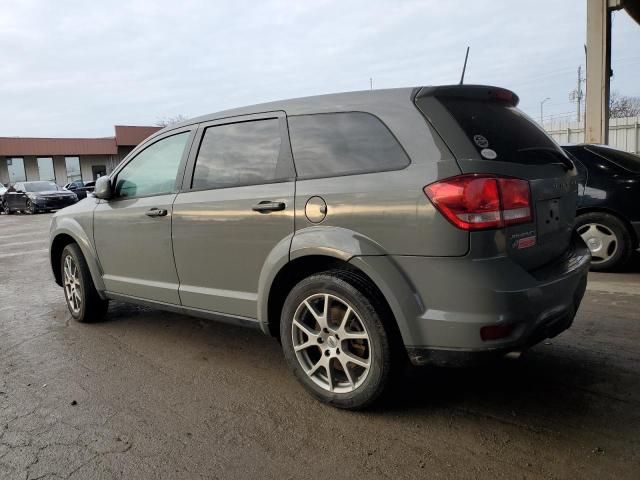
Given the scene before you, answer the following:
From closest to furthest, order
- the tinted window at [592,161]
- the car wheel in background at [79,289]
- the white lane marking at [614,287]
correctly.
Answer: the car wheel in background at [79,289] → the white lane marking at [614,287] → the tinted window at [592,161]

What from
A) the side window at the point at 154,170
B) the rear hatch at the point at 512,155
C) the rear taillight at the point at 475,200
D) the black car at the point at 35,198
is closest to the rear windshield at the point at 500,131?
the rear hatch at the point at 512,155

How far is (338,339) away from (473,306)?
2.75 ft

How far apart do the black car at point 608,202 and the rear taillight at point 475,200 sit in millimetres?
4241

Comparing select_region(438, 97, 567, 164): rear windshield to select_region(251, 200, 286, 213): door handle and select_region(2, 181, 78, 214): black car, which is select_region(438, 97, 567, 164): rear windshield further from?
select_region(2, 181, 78, 214): black car

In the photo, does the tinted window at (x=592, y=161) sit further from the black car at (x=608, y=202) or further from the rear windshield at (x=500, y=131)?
the rear windshield at (x=500, y=131)

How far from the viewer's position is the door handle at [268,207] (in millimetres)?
3289

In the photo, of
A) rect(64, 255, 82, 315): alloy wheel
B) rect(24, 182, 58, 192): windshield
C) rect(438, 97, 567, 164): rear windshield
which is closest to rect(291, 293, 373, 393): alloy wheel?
rect(438, 97, 567, 164): rear windshield

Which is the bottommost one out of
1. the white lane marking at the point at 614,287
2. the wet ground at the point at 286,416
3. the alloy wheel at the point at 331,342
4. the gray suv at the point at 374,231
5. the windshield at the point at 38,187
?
the wet ground at the point at 286,416

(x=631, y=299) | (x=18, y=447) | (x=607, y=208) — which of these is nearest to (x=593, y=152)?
(x=607, y=208)

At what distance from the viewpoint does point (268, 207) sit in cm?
334

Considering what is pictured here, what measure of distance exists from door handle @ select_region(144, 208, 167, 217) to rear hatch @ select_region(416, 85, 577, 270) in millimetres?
2123

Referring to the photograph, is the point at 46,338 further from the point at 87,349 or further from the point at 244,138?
the point at 244,138

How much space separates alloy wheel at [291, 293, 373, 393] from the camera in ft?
10.0

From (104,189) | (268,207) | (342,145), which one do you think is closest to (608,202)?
(342,145)
